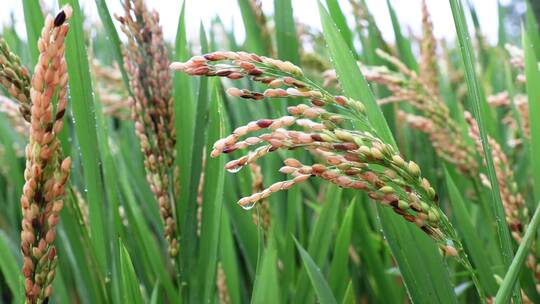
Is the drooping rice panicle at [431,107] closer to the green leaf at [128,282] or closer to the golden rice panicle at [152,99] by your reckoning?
the golden rice panicle at [152,99]

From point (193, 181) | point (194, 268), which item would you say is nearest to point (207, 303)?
point (194, 268)

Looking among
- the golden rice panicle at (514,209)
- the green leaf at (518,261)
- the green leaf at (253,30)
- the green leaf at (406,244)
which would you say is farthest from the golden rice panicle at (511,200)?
the green leaf at (253,30)

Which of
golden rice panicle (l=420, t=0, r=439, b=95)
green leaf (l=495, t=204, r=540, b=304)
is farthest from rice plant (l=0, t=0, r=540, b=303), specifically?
golden rice panicle (l=420, t=0, r=439, b=95)

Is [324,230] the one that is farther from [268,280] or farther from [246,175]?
[268,280]

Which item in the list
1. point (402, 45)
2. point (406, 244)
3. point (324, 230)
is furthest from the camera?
A: point (402, 45)

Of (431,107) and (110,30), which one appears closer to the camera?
(110,30)

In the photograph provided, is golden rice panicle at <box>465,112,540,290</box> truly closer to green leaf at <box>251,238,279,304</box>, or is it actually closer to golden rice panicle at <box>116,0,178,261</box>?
green leaf at <box>251,238,279,304</box>

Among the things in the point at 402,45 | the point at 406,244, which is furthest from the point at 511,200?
the point at 402,45
